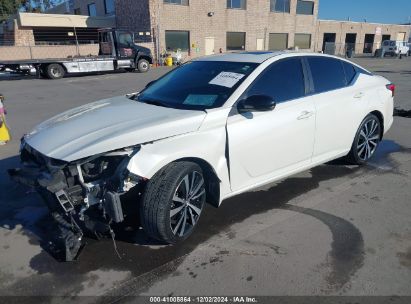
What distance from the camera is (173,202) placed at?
3.13m

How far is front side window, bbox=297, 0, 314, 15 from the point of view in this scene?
126ft

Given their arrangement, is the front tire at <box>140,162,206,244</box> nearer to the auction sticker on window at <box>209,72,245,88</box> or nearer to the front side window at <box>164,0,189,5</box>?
the auction sticker on window at <box>209,72,245,88</box>

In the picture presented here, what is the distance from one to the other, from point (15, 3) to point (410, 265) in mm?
50793

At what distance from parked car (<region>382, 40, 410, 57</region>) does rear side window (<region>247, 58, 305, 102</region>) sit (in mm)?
45652

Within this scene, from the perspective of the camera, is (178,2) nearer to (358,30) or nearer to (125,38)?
(125,38)

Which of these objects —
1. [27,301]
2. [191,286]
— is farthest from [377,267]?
[27,301]

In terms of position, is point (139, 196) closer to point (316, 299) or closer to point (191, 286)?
point (191, 286)

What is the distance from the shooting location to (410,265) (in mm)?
2936

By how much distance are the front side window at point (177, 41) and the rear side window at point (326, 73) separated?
26.8 metres

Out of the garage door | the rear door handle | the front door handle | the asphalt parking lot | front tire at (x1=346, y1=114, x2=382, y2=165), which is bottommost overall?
the garage door

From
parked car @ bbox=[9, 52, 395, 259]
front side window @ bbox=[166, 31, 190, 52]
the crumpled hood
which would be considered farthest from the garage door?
the crumpled hood

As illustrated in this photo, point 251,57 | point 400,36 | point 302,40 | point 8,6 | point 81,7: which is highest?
point 8,6

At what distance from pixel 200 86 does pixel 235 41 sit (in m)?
32.0

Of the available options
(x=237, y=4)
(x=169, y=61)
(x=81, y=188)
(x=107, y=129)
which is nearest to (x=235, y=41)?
(x=237, y=4)
